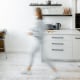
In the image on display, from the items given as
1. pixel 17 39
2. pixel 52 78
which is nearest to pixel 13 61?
pixel 17 39

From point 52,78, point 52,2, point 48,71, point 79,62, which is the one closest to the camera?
point 52,78

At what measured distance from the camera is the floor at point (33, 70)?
15.2 ft

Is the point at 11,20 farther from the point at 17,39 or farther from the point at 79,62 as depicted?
the point at 79,62

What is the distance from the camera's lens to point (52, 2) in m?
6.55

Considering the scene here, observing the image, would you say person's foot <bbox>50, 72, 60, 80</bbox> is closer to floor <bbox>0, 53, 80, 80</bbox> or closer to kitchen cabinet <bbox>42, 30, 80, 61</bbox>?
floor <bbox>0, 53, 80, 80</bbox>

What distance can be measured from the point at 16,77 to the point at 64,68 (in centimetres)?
124

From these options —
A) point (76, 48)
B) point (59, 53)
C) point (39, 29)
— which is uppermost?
point (39, 29)

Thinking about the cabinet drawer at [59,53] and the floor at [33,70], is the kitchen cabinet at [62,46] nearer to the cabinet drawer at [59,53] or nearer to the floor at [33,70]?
the cabinet drawer at [59,53]

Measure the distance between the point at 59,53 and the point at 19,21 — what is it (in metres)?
1.68

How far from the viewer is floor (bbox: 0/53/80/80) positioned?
4.64 meters

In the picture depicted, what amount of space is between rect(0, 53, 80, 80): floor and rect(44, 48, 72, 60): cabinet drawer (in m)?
0.31

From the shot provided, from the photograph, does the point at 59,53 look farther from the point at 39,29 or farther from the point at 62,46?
the point at 39,29

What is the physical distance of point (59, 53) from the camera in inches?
233

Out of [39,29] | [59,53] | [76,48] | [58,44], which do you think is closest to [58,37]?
[58,44]
